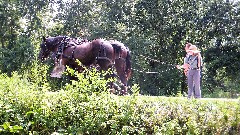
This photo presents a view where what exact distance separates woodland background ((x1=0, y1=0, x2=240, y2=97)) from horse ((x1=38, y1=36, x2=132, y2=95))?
11.5m

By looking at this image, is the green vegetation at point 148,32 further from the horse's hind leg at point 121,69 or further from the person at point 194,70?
the person at point 194,70

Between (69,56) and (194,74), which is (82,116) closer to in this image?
(194,74)

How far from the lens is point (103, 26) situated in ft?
76.9

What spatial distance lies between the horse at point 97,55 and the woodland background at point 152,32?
37.7ft

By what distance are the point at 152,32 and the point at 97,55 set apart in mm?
15018

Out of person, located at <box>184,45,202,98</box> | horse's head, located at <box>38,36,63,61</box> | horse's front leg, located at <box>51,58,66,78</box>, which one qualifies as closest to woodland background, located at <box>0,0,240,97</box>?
horse's head, located at <box>38,36,63,61</box>

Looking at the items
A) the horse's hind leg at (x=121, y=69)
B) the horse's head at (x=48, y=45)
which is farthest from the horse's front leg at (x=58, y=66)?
the horse's hind leg at (x=121, y=69)

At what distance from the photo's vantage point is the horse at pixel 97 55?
9.68 metres

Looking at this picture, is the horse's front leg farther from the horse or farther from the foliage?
the foliage

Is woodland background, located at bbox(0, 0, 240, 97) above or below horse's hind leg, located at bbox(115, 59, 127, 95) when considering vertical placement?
above

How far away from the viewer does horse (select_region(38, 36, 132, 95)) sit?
9.68 metres

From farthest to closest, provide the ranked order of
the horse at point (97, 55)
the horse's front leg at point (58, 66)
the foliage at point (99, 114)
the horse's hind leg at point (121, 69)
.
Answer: the horse's front leg at point (58, 66) < the horse's hind leg at point (121, 69) < the horse at point (97, 55) < the foliage at point (99, 114)

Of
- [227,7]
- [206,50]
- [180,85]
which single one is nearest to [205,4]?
[227,7]

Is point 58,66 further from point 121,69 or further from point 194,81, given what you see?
point 194,81
